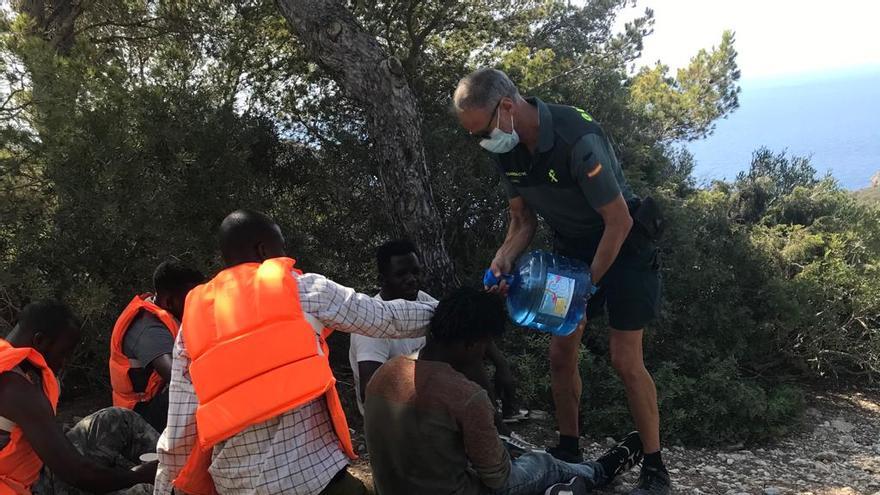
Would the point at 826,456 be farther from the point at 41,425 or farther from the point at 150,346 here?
the point at 41,425

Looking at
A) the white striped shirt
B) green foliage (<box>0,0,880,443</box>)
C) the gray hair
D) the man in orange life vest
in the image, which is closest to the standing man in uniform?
the gray hair

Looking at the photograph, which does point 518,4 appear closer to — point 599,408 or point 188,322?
point 599,408

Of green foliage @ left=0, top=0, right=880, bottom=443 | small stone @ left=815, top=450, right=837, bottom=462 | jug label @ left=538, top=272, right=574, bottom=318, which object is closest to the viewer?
jug label @ left=538, top=272, right=574, bottom=318

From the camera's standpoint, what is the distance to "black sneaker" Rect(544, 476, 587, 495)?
2943 millimetres

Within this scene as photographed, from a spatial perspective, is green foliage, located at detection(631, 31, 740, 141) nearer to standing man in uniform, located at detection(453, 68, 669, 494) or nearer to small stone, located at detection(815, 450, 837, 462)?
small stone, located at detection(815, 450, 837, 462)

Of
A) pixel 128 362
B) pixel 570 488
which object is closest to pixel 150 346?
pixel 128 362

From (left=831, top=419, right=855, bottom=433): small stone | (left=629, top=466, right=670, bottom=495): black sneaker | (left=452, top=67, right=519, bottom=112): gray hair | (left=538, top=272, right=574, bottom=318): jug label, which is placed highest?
(left=452, top=67, right=519, bottom=112): gray hair

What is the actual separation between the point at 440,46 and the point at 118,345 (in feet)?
15.2

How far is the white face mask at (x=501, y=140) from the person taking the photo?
3.14 metres

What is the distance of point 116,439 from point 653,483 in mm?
2675

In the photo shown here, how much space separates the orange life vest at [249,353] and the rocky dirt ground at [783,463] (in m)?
1.75

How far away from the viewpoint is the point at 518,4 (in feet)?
25.4

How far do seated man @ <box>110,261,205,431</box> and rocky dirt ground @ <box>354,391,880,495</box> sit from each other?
4.00 ft

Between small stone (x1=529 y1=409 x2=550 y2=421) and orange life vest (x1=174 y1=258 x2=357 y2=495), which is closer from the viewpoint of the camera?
orange life vest (x1=174 y1=258 x2=357 y2=495)
